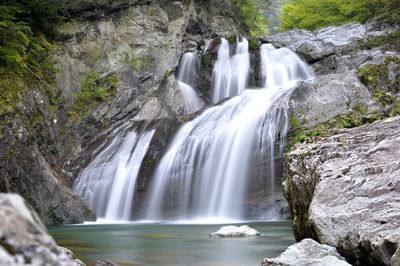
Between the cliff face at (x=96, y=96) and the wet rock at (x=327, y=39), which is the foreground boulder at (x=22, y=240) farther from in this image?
the wet rock at (x=327, y=39)

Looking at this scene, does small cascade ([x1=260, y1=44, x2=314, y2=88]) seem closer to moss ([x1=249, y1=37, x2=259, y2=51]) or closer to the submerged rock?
moss ([x1=249, y1=37, x2=259, y2=51])

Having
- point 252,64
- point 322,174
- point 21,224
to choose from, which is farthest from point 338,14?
point 21,224

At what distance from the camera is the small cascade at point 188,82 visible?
76.2 feet

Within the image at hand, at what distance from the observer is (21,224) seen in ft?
5.11

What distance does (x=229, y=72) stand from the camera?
25000mm

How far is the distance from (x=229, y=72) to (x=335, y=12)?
12.4 m

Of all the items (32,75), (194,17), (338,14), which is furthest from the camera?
(338,14)

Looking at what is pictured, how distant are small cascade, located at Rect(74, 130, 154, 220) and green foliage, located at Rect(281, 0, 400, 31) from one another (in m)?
15.7

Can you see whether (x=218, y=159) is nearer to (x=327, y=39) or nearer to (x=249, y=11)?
(x=327, y=39)

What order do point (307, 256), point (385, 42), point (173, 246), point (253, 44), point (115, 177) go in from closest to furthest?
point (307, 256) → point (173, 246) → point (115, 177) → point (385, 42) → point (253, 44)

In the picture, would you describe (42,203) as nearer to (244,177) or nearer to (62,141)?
(62,141)

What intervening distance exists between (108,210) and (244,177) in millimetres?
5166

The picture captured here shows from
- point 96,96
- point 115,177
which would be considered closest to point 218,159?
point 115,177

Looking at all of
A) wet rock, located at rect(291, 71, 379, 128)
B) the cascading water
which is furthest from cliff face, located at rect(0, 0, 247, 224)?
wet rock, located at rect(291, 71, 379, 128)
